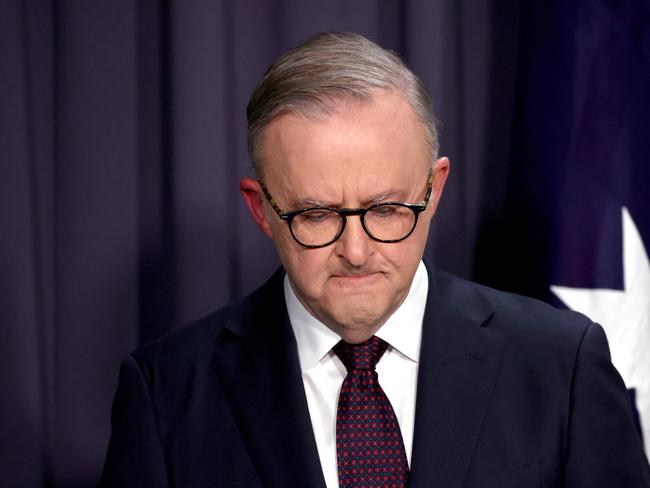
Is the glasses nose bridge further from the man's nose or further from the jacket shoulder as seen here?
the jacket shoulder

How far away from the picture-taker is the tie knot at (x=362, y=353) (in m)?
1.53

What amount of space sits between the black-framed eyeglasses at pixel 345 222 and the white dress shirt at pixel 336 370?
0.19m

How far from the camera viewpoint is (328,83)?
56.6 inches

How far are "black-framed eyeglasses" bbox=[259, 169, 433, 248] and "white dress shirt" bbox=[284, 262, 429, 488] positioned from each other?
0.63ft

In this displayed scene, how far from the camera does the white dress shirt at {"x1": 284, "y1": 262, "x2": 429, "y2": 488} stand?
1.55 meters

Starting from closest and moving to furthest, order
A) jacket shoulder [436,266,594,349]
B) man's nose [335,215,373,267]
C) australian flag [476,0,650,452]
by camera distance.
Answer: man's nose [335,215,373,267] → jacket shoulder [436,266,594,349] → australian flag [476,0,650,452]

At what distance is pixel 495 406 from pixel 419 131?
436 millimetres

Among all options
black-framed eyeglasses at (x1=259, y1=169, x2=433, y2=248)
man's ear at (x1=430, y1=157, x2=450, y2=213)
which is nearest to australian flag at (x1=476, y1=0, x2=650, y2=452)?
man's ear at (x1=430, y1=157, x2=450, y2=213)

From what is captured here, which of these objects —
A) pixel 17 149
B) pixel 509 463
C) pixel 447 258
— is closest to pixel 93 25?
pixel 17 149

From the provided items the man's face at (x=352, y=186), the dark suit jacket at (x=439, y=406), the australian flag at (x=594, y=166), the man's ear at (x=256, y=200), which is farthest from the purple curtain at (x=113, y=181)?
the man's face at (x=352, y=186)

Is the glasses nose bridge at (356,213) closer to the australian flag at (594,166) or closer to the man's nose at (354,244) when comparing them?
the man's nose at (354,244)

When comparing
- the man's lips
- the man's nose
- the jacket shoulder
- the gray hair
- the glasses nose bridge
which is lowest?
the jacket shoulder

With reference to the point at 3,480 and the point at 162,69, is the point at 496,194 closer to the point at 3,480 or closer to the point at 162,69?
the point at 162,69

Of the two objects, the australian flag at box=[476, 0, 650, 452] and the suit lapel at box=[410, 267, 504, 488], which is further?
the australian flag at box=[476, 0, 650, 452]
